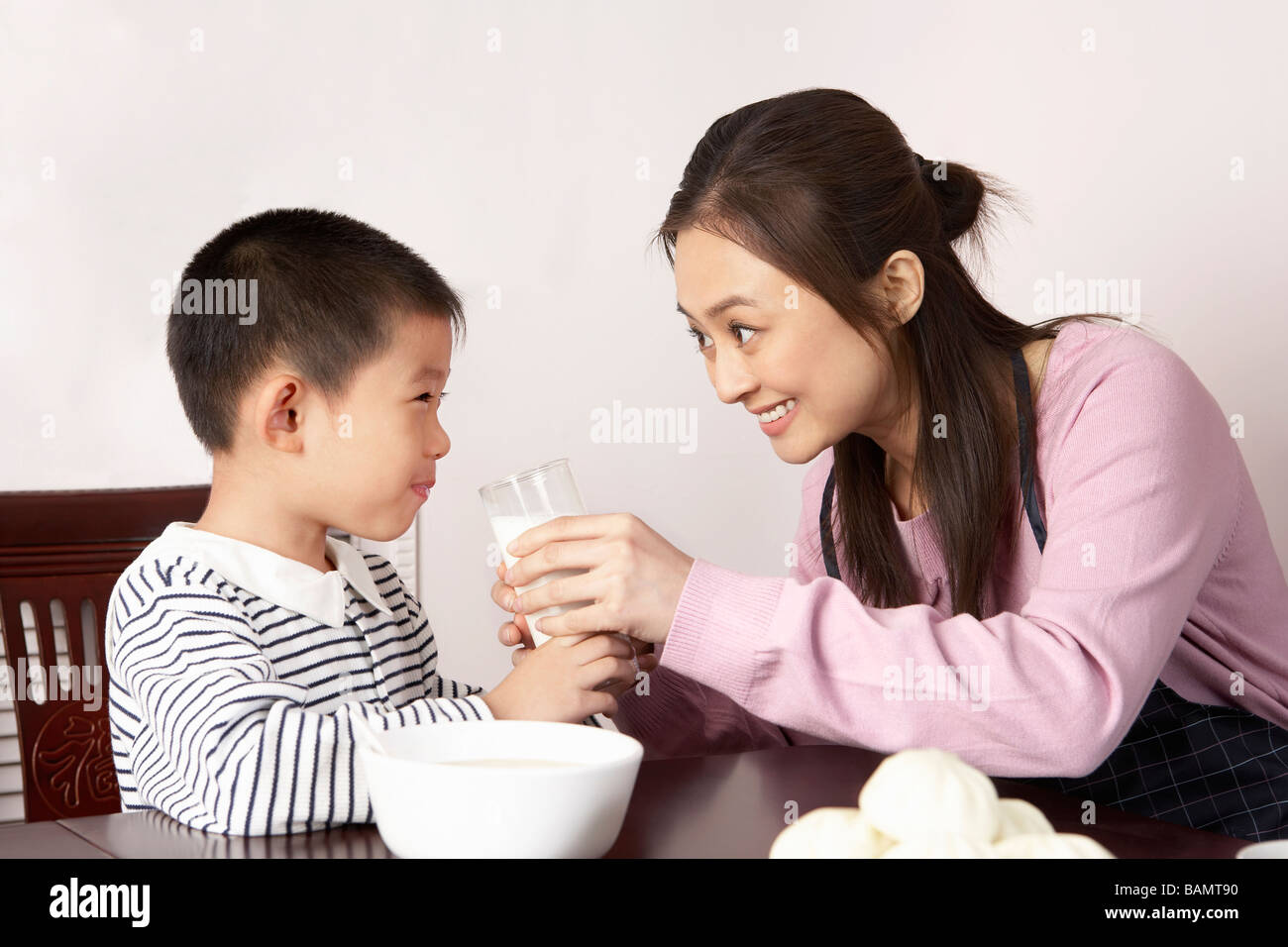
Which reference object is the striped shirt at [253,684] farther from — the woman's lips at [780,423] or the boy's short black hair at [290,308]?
the woman's lips at [780,423]

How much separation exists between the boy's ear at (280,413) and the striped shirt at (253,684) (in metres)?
0.11

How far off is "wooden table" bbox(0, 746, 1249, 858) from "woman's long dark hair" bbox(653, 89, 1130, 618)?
1.29ft

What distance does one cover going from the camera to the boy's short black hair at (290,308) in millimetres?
1112

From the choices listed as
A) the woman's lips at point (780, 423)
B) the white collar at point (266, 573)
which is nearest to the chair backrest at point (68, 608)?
the white collar at point (266, 573)

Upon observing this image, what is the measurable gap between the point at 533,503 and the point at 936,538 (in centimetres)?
58

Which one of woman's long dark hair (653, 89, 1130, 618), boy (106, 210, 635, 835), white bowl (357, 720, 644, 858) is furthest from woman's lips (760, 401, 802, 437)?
white bowl (357, 720, 644, 858)

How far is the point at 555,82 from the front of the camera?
2.51m

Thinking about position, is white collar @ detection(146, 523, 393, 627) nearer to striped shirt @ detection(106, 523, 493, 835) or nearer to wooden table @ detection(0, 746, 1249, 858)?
striped shirt @ detection(106, 523, 493, 835)

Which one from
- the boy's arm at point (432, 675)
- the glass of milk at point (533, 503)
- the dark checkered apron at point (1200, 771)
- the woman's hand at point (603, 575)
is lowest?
the dark checkered apron at point (1200, 771)

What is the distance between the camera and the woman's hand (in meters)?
0.95

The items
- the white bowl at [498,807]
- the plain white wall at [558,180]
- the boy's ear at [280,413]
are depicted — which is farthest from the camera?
the plain white wall at [558,180]

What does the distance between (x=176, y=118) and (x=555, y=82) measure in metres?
0.79
